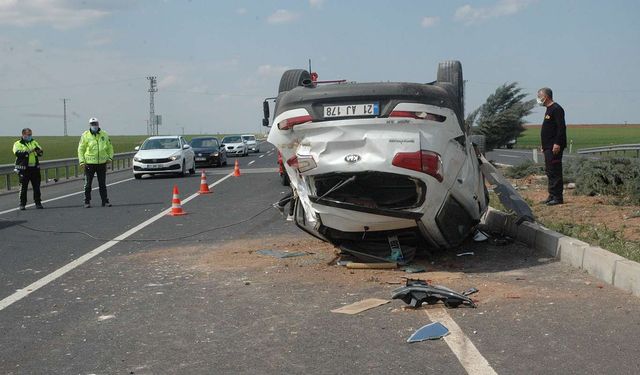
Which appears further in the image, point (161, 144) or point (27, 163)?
point (161, 144)

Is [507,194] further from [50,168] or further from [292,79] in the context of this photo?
[50,168]

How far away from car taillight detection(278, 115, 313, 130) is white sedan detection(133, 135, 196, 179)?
18.8 metres

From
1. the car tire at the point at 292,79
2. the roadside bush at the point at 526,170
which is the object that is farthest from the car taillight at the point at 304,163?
the roadside bush at the point at 526,170

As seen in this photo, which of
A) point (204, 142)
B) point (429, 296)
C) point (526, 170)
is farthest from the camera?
point (204, 142)

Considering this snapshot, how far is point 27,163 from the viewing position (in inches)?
620

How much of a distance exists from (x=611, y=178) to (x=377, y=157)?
681cm

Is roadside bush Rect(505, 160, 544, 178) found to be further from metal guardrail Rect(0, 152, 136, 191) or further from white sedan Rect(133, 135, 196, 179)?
metal guardrail Rect(0, 152, 136, 191)

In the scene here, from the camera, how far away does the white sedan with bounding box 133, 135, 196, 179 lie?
25.4 meters

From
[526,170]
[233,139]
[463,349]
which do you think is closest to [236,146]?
[233,139]

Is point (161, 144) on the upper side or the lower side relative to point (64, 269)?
upper

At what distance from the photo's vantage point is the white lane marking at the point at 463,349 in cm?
431

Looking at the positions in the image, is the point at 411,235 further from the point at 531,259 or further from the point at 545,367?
the point at 545,367

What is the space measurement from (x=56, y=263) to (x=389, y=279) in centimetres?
397

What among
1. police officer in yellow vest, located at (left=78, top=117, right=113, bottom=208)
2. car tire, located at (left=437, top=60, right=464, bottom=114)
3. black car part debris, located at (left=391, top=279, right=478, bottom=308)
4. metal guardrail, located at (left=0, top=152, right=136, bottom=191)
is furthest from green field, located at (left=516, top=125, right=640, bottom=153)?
metal guardrail, located at (left=0, top=152, right=136, bottom=191)
